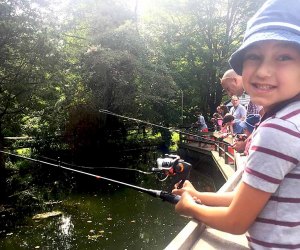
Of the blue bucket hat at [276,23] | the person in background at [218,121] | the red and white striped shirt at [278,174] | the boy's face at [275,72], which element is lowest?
the person in background at [218,121]

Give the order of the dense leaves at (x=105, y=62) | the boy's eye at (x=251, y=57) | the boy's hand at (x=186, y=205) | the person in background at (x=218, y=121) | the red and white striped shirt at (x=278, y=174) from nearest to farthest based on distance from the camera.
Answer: the red and white striped shirt at (x=278, y=174) → the boy's eye at (x=251, y=57) → the boy's hand at (x=186, y=205) → the dense leaves at (x=105, y=62) → the person in background at (x=218, y=121)

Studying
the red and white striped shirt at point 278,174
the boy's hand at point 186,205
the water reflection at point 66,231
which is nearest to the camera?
the red and white striped shirt at point 278,174

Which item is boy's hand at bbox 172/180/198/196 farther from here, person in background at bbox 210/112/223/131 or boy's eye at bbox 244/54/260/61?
person in background at bbox 210/112/223/131

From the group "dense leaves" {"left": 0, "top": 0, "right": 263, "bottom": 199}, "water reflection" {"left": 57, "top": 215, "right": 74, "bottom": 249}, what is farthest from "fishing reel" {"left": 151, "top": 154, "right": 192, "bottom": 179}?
"dense leaves" {"left": 0, "top": 0, "right": 263, "bottom": 199}

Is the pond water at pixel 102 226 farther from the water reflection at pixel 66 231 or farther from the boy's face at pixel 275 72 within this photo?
the boy's face at pixel 275 72

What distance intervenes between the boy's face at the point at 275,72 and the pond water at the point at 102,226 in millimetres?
6801

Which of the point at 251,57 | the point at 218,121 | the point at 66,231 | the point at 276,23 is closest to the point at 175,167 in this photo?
the point at 251,57

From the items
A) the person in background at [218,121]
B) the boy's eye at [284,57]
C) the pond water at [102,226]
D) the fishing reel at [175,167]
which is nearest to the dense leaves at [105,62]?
the person in background at [218,121]

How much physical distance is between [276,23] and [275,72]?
19cm

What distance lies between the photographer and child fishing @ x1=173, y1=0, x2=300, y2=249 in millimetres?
1135

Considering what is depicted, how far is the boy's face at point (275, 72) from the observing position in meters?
1.21

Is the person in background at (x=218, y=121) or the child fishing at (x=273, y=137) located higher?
the child fishing at (x=273, y=137)

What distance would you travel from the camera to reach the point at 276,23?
1210mm

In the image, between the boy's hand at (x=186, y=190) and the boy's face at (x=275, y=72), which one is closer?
the boy's face at (x=275, y=72)
